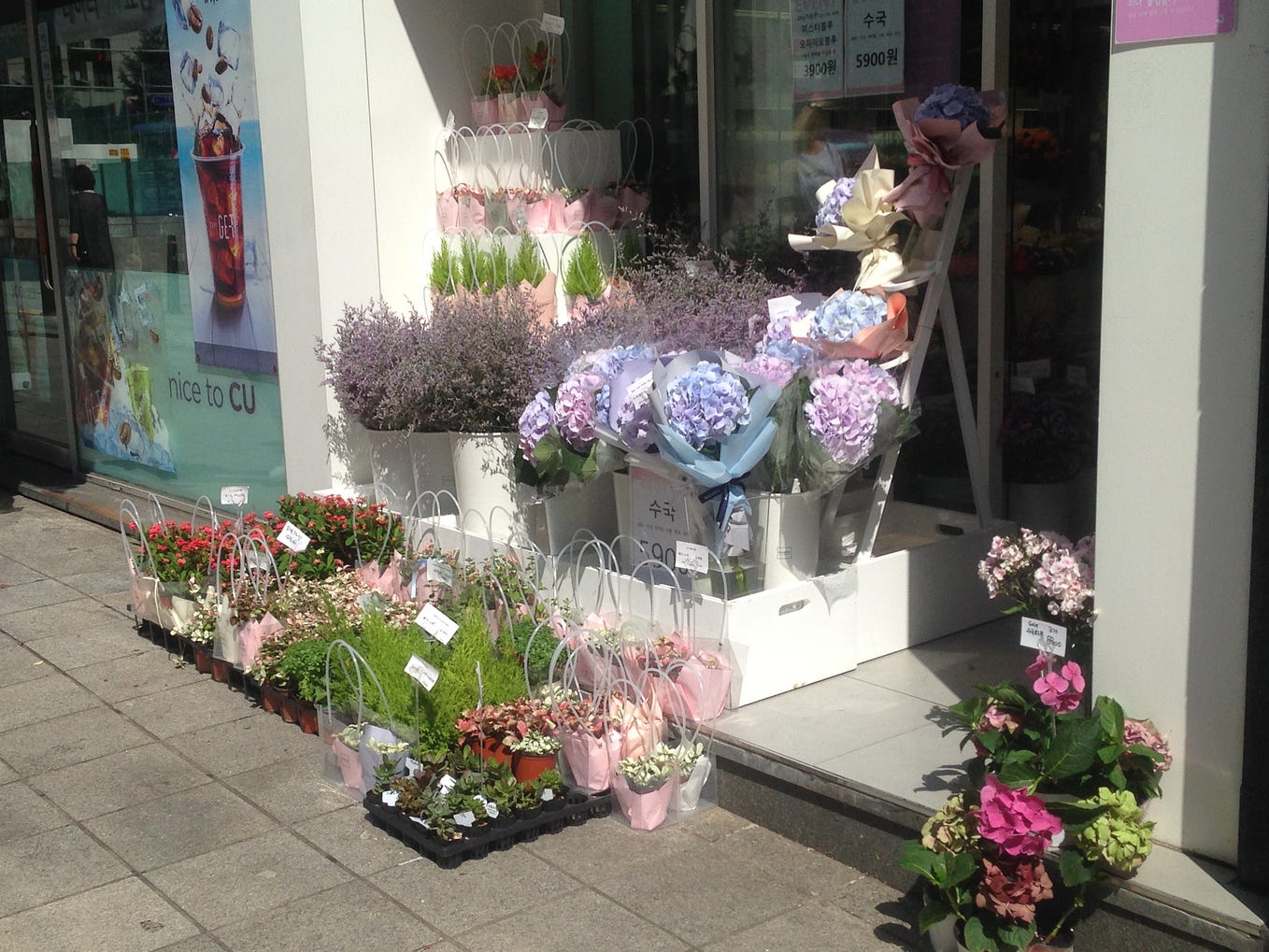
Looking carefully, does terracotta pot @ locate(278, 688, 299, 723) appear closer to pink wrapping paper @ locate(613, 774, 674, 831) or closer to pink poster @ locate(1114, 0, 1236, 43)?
pink wrapping paper @ locate(613, 774, 674, 831)

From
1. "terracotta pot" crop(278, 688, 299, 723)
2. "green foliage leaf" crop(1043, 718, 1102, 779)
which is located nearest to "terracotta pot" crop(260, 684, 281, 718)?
"terracotta pot" crop(278, 688, 299, 723)

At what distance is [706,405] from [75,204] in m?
6.42

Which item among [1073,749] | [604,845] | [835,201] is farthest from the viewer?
[835,201]

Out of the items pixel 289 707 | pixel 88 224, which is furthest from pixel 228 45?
pixel 289 707

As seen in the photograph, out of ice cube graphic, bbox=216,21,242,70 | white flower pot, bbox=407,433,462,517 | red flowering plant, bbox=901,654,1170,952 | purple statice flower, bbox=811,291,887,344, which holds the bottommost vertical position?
red flowering plant, bbox=901,654,1170,952

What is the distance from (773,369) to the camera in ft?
14.6

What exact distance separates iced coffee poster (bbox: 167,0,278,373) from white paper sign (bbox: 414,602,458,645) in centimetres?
302

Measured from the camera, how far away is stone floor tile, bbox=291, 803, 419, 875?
3.93 metres

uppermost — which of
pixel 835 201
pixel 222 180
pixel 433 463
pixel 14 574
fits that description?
pixel 222 180

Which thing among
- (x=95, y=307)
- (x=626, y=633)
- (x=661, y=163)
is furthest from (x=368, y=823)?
(x=95, y=307)

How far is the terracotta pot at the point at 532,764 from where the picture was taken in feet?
13.5

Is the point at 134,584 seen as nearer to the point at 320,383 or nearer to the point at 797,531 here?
the point at 320,383

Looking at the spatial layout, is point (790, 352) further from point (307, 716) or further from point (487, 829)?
point (307, 716)

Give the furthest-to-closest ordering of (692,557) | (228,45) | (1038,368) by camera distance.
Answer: (228,45) < (1038,368) < (692,557)
